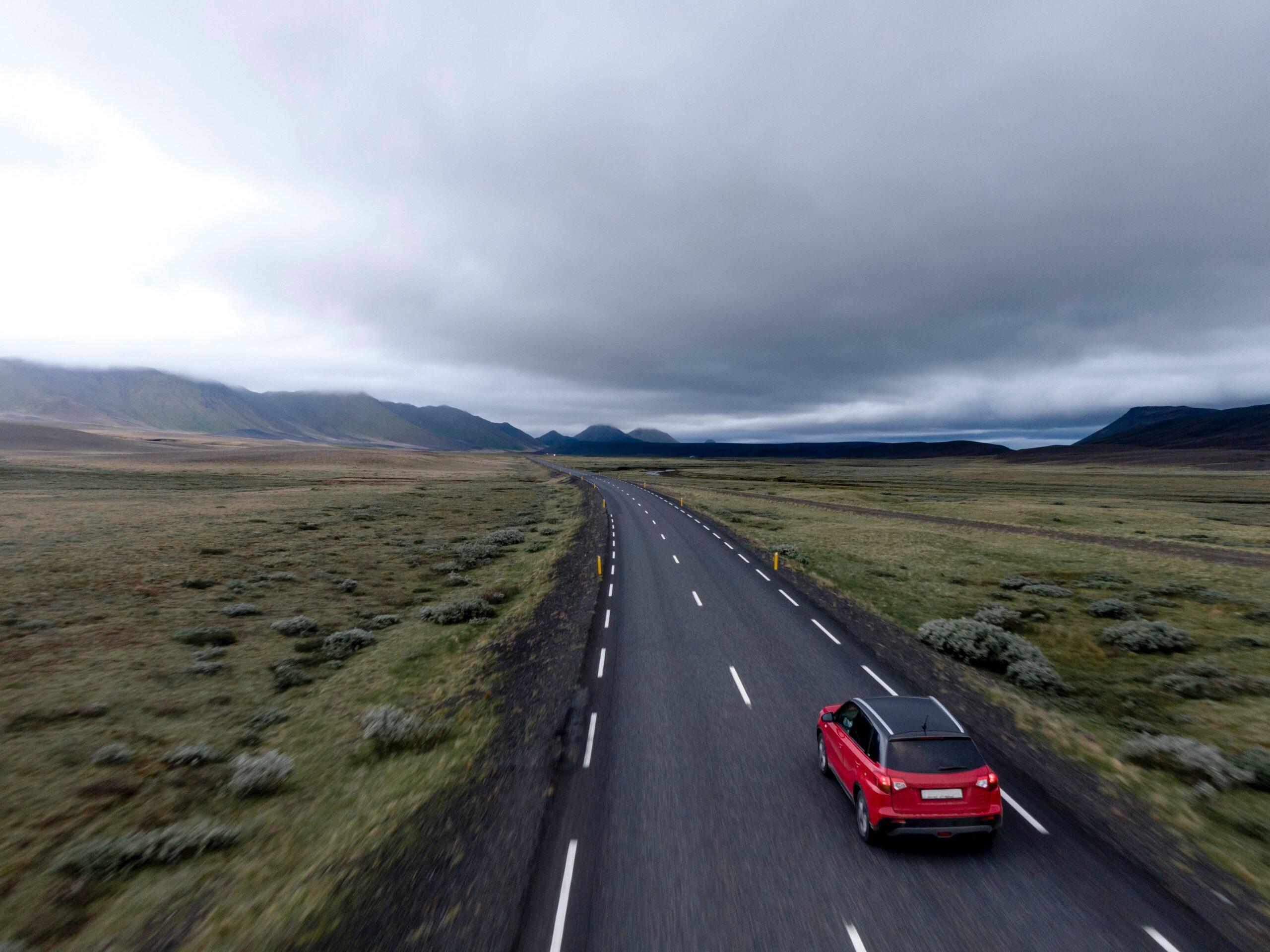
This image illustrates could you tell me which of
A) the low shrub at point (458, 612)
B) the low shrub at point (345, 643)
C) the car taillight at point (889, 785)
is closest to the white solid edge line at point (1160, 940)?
the car taillight at point (889, 785)

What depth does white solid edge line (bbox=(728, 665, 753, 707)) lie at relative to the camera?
42.4 ft

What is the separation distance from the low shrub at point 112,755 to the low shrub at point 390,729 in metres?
4.17

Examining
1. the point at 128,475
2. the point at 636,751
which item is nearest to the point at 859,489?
the point at 636,751

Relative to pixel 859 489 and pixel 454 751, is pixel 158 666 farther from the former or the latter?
pixel 859 489

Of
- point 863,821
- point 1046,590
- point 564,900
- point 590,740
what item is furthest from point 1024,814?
point 1046,590

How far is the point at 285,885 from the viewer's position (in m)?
7.52

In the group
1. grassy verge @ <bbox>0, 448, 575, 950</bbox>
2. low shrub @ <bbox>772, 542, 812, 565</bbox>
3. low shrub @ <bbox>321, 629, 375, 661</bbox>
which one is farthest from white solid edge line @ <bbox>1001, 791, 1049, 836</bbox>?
low shrub @ <bbox>772, 542, 812, 565</bbox>

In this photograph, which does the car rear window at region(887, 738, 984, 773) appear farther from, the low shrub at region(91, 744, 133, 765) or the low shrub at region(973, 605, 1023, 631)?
the low shrub at region(91, 744, 133, 765)

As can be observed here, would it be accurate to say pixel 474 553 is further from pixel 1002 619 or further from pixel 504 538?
pixel 1002 619

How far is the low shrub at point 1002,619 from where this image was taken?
18.6 metres

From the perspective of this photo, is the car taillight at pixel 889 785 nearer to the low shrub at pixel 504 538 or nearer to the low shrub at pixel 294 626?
the low shrub at pixel 294 626

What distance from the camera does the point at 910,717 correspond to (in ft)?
29.1

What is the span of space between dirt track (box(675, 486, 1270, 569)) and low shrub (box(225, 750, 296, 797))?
40.4 m

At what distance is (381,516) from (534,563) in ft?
73.4
